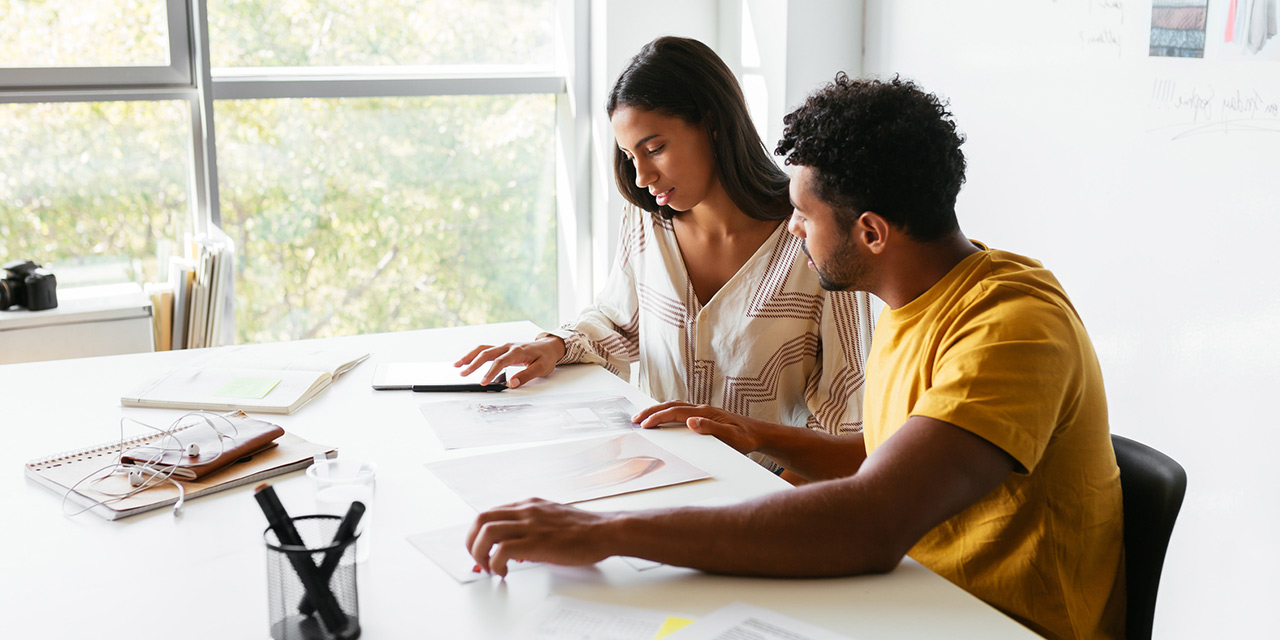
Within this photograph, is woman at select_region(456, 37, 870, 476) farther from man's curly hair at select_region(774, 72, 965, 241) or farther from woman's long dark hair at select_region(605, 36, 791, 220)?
man's curly hair at select_region(774, 72, 965, 241)

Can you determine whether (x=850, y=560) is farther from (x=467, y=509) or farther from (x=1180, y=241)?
(x=1180, y=241)

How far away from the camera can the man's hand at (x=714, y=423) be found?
1568 mm

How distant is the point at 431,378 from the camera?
6.02 feet

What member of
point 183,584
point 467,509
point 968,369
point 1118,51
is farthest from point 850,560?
point 1118,51

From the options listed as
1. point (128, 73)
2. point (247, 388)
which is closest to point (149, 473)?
point (247, 388)

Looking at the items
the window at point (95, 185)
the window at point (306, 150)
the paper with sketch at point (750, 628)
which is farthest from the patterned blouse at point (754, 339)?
the window at point (95, 185)

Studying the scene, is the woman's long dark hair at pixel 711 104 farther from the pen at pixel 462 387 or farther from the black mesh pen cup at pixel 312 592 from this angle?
the black mesh pen cup at pixel 312 592

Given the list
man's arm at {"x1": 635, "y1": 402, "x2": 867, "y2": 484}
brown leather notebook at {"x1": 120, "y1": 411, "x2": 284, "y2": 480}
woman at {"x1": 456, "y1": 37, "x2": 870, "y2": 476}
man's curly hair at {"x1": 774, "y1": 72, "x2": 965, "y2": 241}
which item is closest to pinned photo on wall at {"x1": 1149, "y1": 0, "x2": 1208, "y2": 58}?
woman at {"x1": 456, "y1": 37, "x2": 870, "y2": 476}

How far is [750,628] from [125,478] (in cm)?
87

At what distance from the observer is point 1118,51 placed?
6.97 ft

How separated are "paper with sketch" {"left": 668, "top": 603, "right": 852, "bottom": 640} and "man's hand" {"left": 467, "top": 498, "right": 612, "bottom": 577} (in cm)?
14

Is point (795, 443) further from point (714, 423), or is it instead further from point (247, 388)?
point (247, 388)

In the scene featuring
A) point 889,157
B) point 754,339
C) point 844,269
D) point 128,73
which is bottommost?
point 754,339

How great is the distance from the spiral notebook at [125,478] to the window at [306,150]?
5.63 ft
